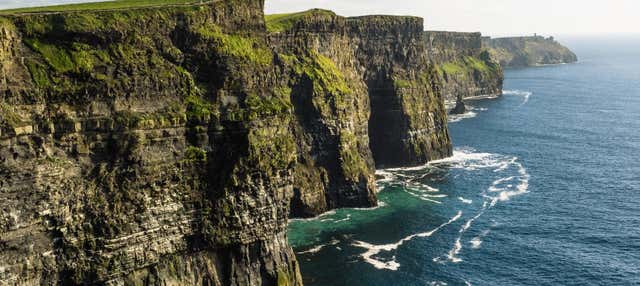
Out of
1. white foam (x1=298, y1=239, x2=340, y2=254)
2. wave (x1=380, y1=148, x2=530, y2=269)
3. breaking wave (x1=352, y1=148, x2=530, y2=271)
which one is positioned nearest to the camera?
white foam (x1=298, y1=239, x2=340, y2=254)

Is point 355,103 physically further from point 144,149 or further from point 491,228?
point 144,149

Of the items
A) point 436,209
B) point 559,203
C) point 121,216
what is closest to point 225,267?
point 121,216

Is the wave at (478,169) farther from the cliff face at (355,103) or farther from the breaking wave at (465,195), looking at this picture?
the cliff face at (355,103)

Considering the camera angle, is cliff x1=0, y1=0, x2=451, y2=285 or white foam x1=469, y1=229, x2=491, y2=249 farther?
white foam x1=469, y1=229, x2=491, y2=249

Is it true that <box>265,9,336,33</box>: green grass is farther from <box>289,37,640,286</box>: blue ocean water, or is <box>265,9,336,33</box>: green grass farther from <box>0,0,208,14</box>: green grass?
<box>289,37,640,286</box>: blue ocean water

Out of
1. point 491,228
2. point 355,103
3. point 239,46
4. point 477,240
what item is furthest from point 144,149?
point 355,103

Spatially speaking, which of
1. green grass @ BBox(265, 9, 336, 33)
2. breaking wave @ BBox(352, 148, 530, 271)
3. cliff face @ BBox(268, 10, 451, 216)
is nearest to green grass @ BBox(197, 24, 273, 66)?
cliff face @ BBox(268, 10, 451, 216)
